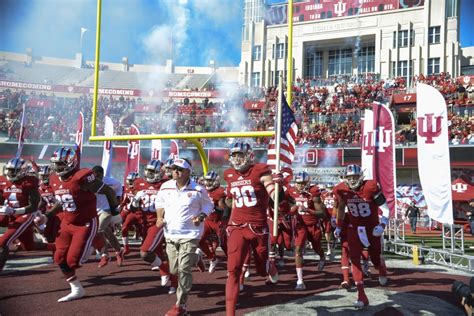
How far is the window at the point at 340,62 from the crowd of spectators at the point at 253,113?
12.1ft

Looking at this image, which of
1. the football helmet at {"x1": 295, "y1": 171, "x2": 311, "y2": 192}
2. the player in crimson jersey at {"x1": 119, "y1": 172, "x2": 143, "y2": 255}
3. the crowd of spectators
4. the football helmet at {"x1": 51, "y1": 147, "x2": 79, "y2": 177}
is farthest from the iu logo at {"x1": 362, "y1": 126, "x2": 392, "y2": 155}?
the crowd of spectators

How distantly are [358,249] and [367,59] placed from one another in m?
33.6

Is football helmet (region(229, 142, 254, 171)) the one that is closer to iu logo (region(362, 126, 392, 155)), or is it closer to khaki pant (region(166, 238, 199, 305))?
khaki pant (region(166, 238, 199, 305))

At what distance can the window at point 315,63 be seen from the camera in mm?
39094

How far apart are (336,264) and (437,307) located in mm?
3956

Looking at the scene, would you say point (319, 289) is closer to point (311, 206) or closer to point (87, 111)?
point (311, 206)

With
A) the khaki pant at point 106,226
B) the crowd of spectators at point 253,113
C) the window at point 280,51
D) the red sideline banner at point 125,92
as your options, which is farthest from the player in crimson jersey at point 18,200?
the window at point 280,51

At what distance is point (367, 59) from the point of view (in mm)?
37594

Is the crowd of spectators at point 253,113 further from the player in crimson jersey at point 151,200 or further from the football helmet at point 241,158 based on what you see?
the football helmet at point 241,158

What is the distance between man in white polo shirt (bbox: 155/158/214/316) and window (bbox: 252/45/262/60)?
3558 centimetres

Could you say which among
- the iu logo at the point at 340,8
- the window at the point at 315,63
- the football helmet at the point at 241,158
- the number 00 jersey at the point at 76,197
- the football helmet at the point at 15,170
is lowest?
the number 00 jersey at the point at 76,197

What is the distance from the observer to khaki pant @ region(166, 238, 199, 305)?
17.8 feet

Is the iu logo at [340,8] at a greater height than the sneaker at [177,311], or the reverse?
the iu logo at [340,8]

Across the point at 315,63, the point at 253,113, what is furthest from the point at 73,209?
the point at 315,63
